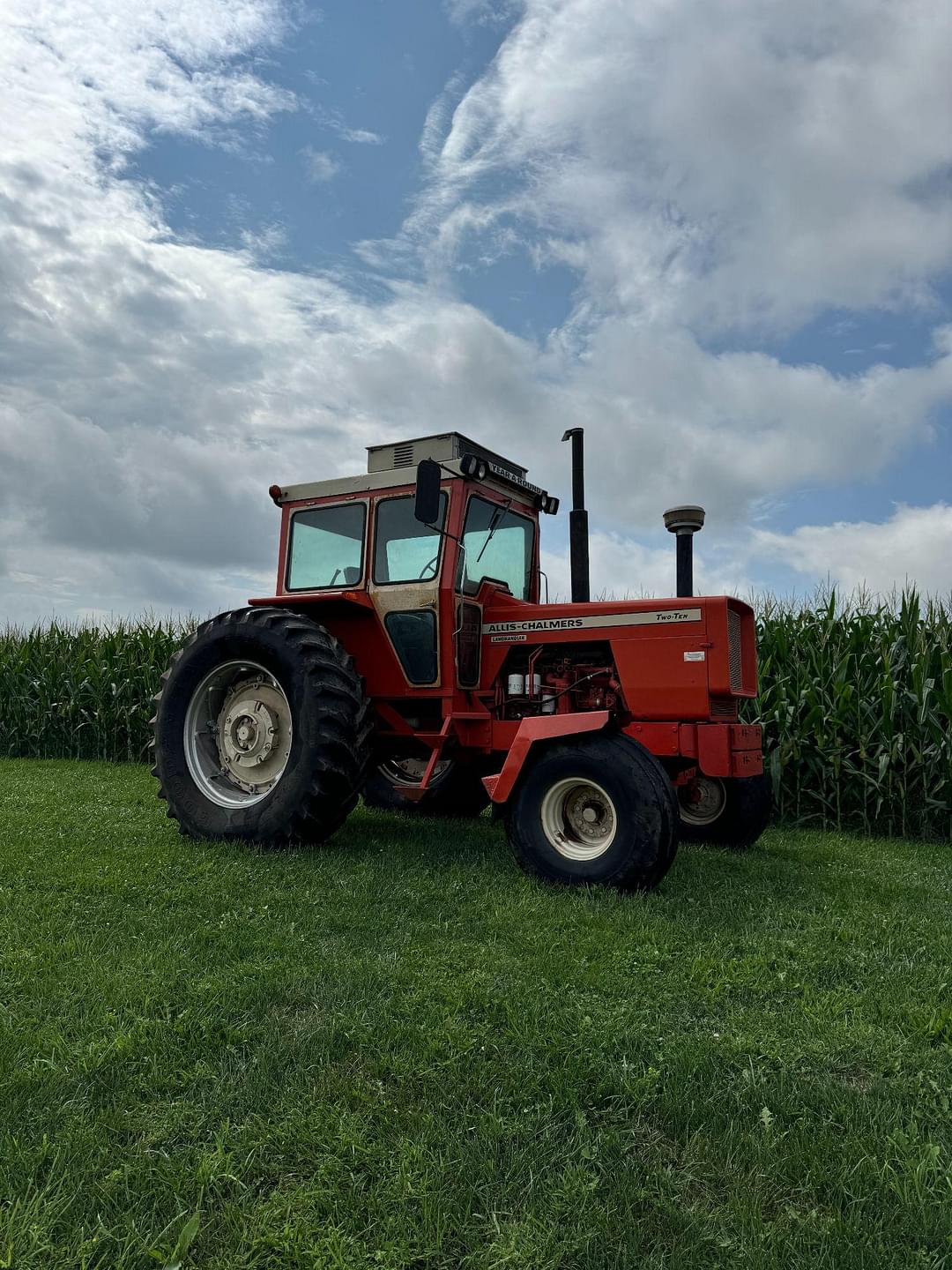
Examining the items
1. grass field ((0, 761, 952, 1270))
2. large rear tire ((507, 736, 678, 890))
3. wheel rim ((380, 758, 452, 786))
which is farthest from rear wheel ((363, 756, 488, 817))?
grass field ((0, 761, 952, 1270))

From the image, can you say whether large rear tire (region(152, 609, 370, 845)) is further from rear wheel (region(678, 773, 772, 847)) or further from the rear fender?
rear wheel (region(678, 773, 772, 847))

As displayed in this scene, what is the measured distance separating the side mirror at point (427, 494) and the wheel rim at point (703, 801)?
3.07m

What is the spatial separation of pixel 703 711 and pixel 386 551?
8.45ft

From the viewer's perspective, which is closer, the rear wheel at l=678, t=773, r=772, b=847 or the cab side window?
the cab side window

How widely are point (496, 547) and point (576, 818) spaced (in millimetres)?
2280

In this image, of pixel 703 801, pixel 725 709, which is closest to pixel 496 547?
pixel 725 709

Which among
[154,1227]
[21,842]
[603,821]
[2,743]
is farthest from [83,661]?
[154,1227]

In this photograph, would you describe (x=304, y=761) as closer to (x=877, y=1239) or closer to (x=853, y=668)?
(x=877, y=1239)

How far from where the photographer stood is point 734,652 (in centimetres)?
621

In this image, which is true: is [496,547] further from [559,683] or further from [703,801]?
[703,801]

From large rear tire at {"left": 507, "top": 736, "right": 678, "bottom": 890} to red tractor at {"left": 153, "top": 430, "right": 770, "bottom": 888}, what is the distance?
0.02 metres

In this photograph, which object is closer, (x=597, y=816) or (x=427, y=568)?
(x=597, y=816)

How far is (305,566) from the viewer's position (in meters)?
7.11

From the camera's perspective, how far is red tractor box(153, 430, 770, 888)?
18.6 ft
